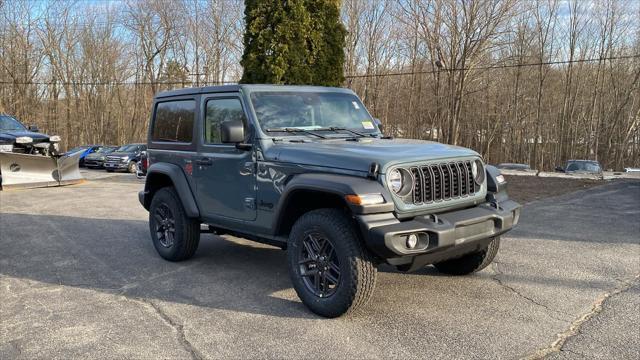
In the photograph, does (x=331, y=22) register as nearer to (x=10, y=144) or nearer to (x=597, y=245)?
(x=10, y=144)

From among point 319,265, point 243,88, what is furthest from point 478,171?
point 243,88

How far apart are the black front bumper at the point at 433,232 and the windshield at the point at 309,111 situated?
162cm

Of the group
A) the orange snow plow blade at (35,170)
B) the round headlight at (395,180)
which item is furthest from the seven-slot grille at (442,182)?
the orange snow plow blade at (35,170)

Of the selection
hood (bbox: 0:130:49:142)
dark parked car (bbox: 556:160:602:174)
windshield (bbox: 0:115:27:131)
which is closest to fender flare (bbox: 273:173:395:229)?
hood (bbox: 0:130:49:142)

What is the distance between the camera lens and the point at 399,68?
33312 millimetres

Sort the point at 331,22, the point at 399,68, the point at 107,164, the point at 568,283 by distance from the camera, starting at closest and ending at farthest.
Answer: the point at 568,283
the point at 331,22
the point at 107,164
the point at 399,68

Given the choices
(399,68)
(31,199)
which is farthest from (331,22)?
(399,68)

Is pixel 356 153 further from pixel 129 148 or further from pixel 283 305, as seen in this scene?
pixel 129 148

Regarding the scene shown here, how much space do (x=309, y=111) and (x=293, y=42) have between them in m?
9.71

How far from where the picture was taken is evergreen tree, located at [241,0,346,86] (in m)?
14.4

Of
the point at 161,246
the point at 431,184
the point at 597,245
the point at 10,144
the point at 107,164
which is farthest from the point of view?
the point at 107,164

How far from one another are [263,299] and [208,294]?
58 cm

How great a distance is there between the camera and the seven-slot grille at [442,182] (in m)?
4.10

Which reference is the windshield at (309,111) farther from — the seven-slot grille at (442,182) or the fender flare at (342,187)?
the seven-slot grille at (442,182)
